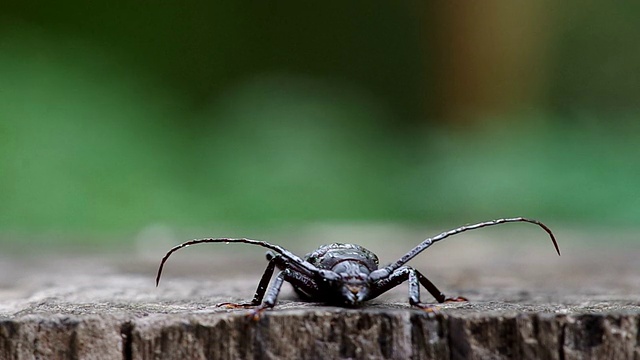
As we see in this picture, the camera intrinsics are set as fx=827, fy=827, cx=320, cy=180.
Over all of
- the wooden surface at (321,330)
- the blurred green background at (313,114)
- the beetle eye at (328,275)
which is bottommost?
the wooden surface at (321,330)

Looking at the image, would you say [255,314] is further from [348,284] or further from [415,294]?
[415,294]

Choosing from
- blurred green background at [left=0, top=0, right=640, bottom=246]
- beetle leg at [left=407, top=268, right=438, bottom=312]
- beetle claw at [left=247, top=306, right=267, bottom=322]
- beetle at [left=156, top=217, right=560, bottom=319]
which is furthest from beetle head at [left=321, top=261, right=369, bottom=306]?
blurred green background at [left=0, top=0, right=640, bottom=246]

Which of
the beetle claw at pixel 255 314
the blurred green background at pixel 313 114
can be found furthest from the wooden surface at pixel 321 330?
the blurred green background at pixel 313 114

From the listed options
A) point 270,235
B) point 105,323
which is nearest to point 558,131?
point 270,235

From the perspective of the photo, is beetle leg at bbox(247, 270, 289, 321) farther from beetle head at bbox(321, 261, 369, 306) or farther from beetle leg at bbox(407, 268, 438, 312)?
beetle leg at bbox(407, 268, 438, 312)

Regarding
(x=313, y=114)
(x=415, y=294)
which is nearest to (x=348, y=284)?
(x=415, y=294)

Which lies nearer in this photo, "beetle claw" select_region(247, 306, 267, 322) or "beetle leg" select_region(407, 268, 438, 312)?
"beetle claw" select_region(247, 306, 267, 322)

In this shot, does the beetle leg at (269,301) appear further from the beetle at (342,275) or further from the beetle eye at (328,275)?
the beetle eye at (328,275)
